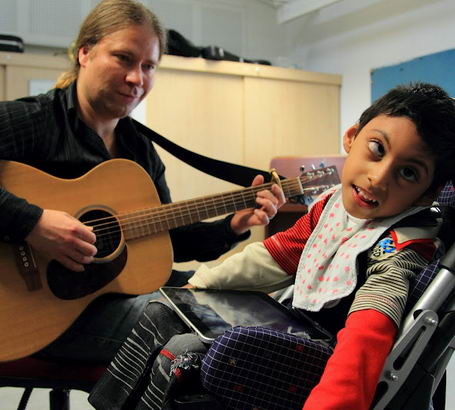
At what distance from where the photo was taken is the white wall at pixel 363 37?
3094mm

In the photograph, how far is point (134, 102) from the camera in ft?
4.50

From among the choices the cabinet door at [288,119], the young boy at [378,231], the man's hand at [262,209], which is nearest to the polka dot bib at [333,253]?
the young boy at [378,231]

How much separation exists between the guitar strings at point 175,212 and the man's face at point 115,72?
294 mm

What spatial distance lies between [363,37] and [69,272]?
3143mm

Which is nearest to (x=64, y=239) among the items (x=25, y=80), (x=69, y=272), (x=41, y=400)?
(x=69, y=272)

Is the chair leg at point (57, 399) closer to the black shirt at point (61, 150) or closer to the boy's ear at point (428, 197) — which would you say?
the black shirt at point (61, 150)

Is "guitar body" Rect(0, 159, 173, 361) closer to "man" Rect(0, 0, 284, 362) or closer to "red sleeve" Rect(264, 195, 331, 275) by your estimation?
"man" Rect(0, 0, 284, 362)

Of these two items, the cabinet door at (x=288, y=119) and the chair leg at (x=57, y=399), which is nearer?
the chair leg at (x=57, y=399)

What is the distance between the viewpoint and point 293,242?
1058mm

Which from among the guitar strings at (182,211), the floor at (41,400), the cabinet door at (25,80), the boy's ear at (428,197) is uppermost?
the cabinet door at (25,80)

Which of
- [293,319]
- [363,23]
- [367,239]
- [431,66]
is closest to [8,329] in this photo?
[293,319]

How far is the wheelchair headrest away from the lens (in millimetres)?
900

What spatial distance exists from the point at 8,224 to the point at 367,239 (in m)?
0.74

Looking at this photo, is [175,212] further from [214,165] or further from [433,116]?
[433,116]
